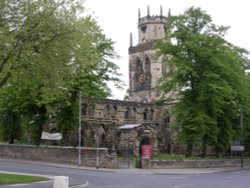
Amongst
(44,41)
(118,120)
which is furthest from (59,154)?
(118,120)

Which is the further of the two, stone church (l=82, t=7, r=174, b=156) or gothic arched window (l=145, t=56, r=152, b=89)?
gothic arched window (l=145, t=56, r=152, b=89)

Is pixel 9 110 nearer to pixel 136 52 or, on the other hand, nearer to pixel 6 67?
pixel 6 67

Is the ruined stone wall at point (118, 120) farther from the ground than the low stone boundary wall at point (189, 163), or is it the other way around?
the ruined stone wall at point (118, 120)

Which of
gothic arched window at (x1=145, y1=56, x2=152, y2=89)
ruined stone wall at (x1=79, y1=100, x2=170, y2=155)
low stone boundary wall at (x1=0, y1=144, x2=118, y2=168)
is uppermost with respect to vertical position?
gothic arched window at (x1=145, y1=56, x2=152, y2=89)

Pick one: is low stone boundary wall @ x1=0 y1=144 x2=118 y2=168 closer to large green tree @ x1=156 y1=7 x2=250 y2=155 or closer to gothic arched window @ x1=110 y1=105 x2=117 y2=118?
large green tree @ x1=156 y1=7 x2=250 y2=155

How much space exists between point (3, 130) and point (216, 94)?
25209 mm

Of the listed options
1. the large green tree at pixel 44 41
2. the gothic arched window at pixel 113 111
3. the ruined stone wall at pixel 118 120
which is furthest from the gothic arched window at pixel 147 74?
the large green tree at pixel 44 41

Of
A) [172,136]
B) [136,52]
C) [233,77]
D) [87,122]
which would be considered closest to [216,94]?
[233,77]

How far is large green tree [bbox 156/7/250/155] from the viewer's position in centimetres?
4275

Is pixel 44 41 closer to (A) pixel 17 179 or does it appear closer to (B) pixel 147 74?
(A) pixel 17 179

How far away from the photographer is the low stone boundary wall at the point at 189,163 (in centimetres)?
3731

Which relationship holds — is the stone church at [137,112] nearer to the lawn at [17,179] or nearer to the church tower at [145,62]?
the church tower at [145,62]

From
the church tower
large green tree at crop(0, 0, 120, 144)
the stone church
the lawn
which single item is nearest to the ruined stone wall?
the stone church

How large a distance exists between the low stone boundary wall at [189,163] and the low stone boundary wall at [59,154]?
320 cm
